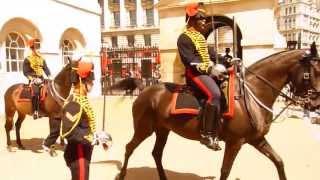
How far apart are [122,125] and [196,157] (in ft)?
16.9

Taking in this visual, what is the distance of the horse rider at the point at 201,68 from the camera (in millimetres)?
5207

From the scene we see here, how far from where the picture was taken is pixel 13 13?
17.1 meters

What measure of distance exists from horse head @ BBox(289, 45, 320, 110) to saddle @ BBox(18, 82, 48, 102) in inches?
217

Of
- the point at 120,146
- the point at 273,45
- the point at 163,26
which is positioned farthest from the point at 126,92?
the point at 163,26

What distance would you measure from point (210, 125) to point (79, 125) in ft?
5.65

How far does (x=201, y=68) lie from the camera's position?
5.30 meters

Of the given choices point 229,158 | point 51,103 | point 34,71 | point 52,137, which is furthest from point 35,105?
point 229,158

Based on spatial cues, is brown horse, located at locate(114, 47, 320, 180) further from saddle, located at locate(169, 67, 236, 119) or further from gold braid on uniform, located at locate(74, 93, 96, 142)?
gold braid on uniform, located at locate(74, 93, 96, 142)

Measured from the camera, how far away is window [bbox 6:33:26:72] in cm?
1725

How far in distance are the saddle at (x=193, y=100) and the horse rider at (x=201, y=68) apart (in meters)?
0.14

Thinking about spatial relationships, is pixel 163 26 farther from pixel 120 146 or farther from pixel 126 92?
pixel 126 92

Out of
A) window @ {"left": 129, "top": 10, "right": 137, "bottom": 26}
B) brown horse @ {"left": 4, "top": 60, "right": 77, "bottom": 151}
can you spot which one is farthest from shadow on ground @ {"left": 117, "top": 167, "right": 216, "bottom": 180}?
window @ {"left": 129, "top": 10, "right": 137, "bottom": 26}

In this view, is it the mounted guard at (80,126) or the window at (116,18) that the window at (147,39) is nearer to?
the window at (116,18)

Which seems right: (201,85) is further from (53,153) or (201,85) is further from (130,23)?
(130,23)
